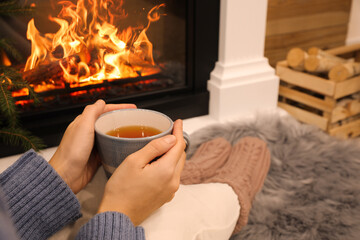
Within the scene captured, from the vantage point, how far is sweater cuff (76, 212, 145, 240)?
60cm

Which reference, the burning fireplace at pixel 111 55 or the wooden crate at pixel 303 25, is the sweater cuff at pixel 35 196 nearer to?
the burning fireplace at pixel 111 55

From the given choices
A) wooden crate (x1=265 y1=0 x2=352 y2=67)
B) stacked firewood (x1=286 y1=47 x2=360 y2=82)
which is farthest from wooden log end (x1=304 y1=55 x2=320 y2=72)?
wooden crate (x1=265 y1=0 x2=352 y2=67)

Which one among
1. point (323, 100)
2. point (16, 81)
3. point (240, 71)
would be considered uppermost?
point (16, 81)

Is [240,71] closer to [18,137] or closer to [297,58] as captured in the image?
[297,58]

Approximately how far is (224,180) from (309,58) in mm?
748

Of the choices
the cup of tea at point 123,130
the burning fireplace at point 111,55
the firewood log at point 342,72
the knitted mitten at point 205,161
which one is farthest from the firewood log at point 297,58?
the cup of tea at point 123,130

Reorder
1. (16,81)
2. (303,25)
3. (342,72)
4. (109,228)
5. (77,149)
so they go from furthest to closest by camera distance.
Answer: (303,25) → (342,72) → (16,81) → (77,149) → (109,228)

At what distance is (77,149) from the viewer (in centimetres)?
74

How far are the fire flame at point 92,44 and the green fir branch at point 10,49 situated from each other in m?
0.04

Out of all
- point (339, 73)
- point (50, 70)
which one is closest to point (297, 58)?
point (339, 73)

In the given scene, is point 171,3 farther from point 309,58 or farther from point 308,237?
point 308,237

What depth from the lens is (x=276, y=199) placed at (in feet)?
3.64

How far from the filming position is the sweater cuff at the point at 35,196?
0.68 m

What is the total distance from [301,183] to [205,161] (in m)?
0.31
